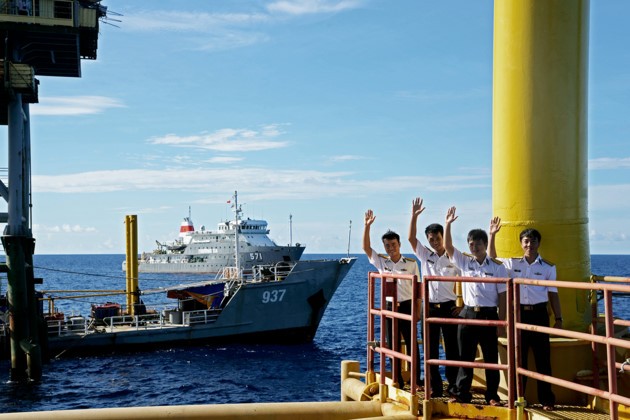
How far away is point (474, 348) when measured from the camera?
249 inches

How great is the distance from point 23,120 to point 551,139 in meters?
19.6

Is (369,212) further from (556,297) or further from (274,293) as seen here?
(274,293)

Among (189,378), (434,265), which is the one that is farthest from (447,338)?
(189,378)

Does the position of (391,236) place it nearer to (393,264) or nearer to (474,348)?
(393,264)

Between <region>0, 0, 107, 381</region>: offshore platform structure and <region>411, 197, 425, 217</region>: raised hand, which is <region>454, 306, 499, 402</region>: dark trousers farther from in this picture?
<region>0, 0, 107, 381</region>: offshore platform structure

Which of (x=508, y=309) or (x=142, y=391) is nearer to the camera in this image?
(x=508, y=309)

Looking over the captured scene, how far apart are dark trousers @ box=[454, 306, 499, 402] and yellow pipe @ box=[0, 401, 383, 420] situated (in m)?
0.86

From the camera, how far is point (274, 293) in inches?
1164

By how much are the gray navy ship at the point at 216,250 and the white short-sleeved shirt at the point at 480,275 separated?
64081 mm

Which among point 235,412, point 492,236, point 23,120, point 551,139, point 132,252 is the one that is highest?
point 23,120

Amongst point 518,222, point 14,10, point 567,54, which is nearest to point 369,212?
point 518,222

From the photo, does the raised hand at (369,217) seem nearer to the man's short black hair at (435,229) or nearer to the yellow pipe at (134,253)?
the man's short black hair at (435,229)

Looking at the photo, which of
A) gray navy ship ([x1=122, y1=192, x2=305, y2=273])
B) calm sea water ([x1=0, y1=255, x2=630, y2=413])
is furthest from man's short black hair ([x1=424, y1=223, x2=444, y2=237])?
gray navy ship ([x1=122, y1=192, x2=305, y2=273])

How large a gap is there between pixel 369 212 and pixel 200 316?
23.0m
